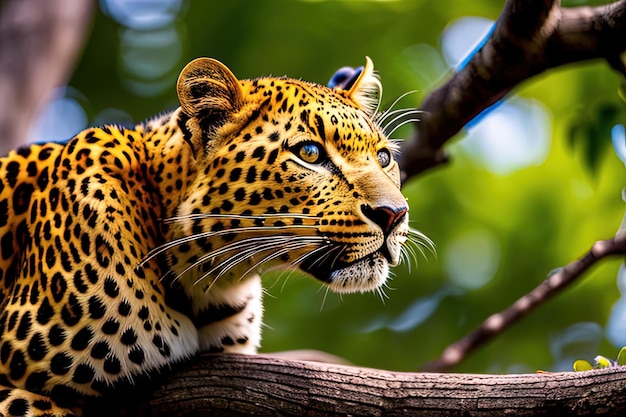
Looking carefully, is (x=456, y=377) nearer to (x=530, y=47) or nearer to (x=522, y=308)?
(x=530, y=47)

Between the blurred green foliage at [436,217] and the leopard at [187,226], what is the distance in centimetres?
562

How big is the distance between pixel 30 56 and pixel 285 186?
20.8 feet

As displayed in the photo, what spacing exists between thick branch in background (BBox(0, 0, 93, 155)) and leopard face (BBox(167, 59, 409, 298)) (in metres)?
5.56

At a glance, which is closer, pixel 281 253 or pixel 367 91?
pixel 281 253

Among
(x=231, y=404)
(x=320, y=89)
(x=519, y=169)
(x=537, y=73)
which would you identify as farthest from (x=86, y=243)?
(x=519, y=169)

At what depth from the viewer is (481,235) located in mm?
11680

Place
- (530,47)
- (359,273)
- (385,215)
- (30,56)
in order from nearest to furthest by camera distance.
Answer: (385,215) < (359,273) < (530,47) < (30,56)

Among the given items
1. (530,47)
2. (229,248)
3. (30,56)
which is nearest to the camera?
(229,248)

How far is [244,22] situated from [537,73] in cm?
705

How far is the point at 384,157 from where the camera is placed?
13.3 ft

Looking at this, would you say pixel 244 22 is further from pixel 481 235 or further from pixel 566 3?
pixel 566 3

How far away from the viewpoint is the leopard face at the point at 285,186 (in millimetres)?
3779

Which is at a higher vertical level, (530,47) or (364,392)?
(530,47)

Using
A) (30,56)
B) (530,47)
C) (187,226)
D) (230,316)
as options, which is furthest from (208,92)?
(30,56)
